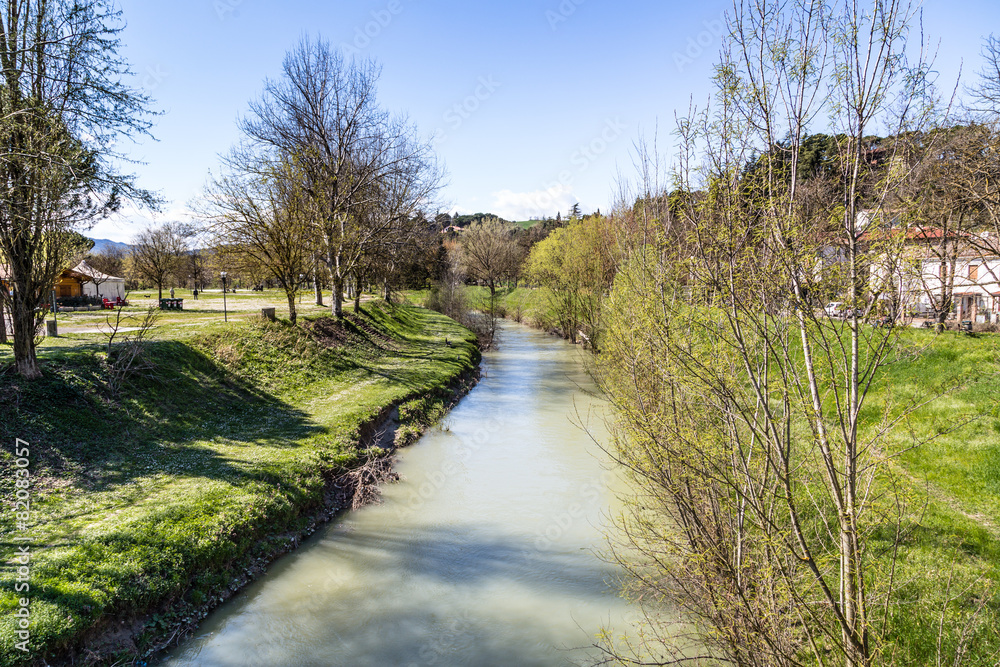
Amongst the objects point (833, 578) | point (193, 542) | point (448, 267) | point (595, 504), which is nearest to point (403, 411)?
point (595, 504)

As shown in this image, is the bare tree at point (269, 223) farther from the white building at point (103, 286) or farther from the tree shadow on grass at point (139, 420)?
the white building at point (103, 286)

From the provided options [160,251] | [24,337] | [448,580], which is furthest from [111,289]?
[448,580]

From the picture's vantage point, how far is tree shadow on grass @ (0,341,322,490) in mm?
8266

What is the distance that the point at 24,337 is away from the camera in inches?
360

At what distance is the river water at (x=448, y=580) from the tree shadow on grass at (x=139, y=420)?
7.73 ft

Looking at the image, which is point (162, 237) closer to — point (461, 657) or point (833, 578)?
point (461, 657)

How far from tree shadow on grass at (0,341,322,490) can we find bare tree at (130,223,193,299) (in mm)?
19280

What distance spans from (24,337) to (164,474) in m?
3.56

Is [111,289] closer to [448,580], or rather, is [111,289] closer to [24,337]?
[24,337]

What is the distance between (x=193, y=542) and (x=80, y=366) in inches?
226

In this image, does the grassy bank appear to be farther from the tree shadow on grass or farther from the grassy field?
the grassy field

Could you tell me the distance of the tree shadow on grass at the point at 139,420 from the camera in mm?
8266

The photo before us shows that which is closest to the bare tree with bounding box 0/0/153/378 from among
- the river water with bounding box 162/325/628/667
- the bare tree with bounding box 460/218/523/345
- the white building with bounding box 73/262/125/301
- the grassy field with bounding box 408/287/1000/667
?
the river water with bounding box 162/325/628/667

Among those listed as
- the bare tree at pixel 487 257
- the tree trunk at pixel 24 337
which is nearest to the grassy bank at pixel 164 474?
the tree trunk at pixel 24 337
